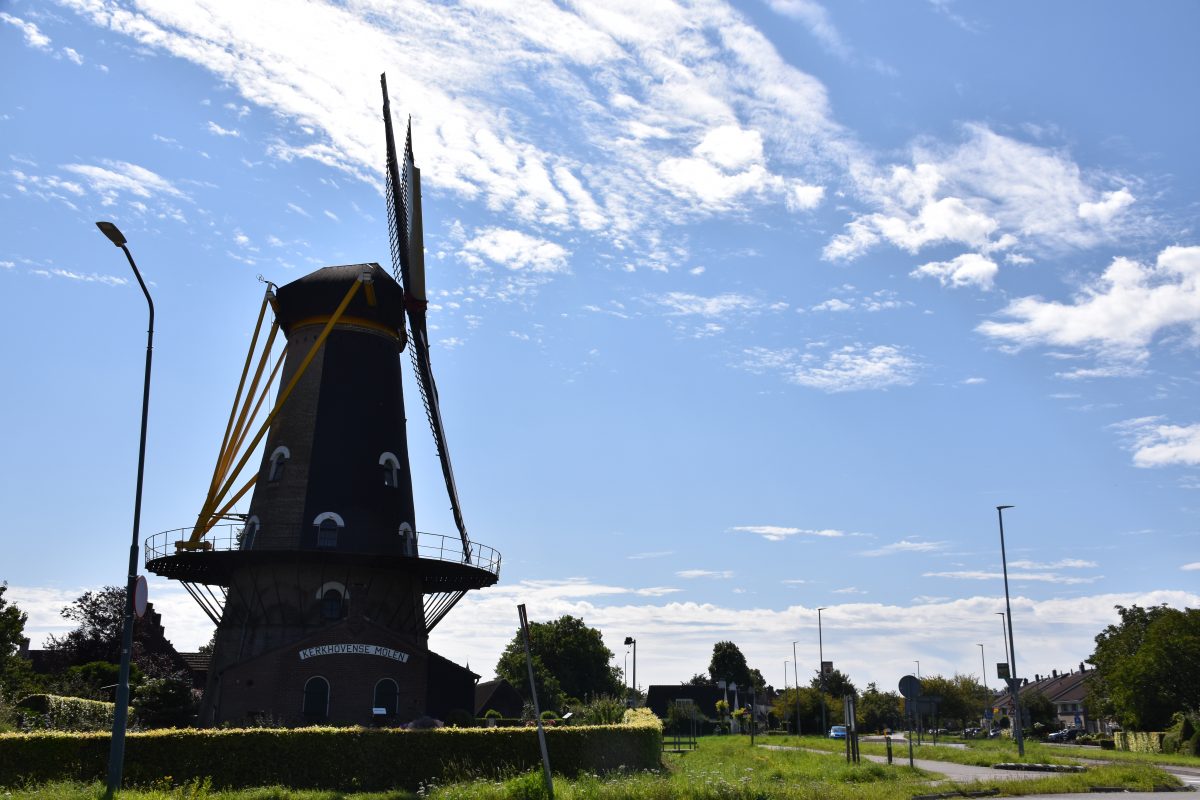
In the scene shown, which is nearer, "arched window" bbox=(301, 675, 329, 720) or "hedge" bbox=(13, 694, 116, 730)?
"hedge" bbox=(13, 694, 116, 730)

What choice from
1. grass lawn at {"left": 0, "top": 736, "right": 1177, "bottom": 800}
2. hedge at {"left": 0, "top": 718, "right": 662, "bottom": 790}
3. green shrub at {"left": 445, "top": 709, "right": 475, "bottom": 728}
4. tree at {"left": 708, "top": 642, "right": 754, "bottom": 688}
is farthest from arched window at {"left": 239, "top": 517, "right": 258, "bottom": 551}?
tree at {"left": 708, "top": 642, "right": 754, "bottom": 688}

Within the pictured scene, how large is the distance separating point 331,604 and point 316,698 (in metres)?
3.61

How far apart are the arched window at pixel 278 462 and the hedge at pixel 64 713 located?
29.3 feet

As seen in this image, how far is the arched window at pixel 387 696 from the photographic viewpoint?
3344 cm

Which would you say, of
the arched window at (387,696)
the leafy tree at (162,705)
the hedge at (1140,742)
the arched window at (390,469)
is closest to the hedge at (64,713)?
the leafy tree at (162,705)

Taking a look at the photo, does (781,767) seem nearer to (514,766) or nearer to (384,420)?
(514,766)

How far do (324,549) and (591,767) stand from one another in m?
13.6

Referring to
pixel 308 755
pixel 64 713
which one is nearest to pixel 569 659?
pixel 64 713

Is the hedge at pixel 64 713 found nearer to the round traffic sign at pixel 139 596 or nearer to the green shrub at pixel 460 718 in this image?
the green shrub at pixel 460 718

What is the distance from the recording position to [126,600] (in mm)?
18766

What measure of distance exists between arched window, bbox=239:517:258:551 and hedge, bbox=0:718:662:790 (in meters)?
13.7

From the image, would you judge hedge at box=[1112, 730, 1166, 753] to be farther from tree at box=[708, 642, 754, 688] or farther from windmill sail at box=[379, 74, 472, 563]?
tree at box=[708, 642, 754, 688]

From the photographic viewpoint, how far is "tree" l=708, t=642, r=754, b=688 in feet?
431

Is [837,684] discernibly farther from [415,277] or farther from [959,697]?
[415,277]
